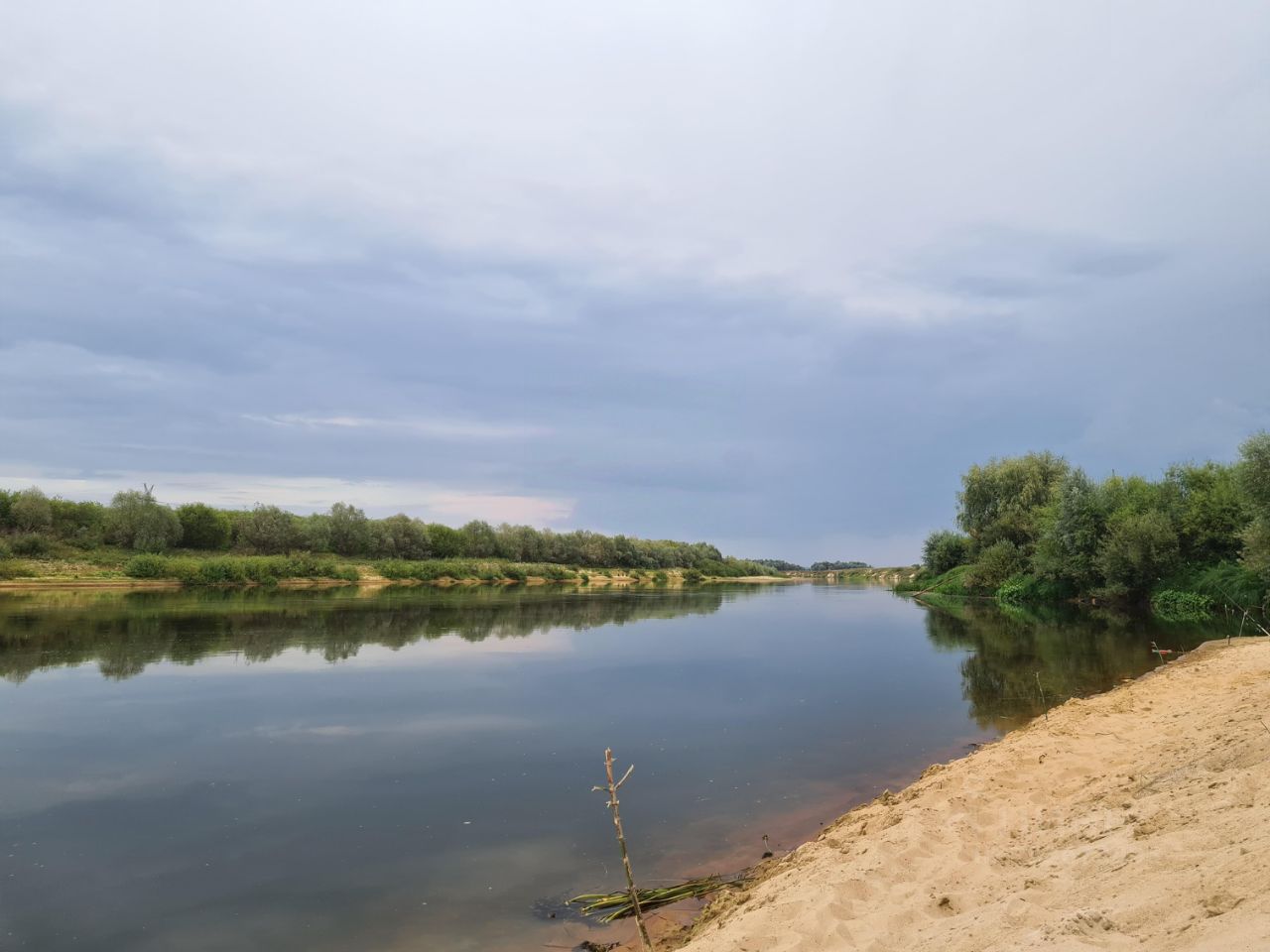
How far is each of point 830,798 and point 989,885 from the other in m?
5.52

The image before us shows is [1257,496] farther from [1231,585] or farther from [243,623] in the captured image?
[243,623]

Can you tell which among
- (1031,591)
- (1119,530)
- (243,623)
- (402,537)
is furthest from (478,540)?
(1119,530)

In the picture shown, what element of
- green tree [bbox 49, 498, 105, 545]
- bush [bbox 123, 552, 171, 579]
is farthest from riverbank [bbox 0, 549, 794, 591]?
green tree [bbox 49, 498, 105, 545]

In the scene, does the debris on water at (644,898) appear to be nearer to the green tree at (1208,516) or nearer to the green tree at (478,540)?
the green tree at (1208,516)

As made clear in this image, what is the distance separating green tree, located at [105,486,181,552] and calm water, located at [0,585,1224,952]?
144 ft

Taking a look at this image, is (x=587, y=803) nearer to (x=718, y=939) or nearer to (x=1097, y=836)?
(x=718, y=939)

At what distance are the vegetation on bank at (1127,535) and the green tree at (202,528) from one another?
7960cm

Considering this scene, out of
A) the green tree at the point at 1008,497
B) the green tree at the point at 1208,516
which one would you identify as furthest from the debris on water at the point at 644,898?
the green tree at the point at 1008,497

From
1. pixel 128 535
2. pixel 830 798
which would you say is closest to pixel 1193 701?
pixel 830 798

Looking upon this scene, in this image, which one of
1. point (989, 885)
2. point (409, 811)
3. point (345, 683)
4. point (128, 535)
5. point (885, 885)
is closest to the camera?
point (989, 885)

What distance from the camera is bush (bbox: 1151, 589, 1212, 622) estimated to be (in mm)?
32094

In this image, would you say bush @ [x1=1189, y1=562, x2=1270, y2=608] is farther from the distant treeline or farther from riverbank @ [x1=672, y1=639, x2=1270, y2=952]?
the distant treeline

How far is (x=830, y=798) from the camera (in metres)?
10.4

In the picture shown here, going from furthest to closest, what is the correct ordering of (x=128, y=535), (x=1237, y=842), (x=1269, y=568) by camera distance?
(x=128, y=535) < (x=1269, y=568) < (x=1237, y=842)
